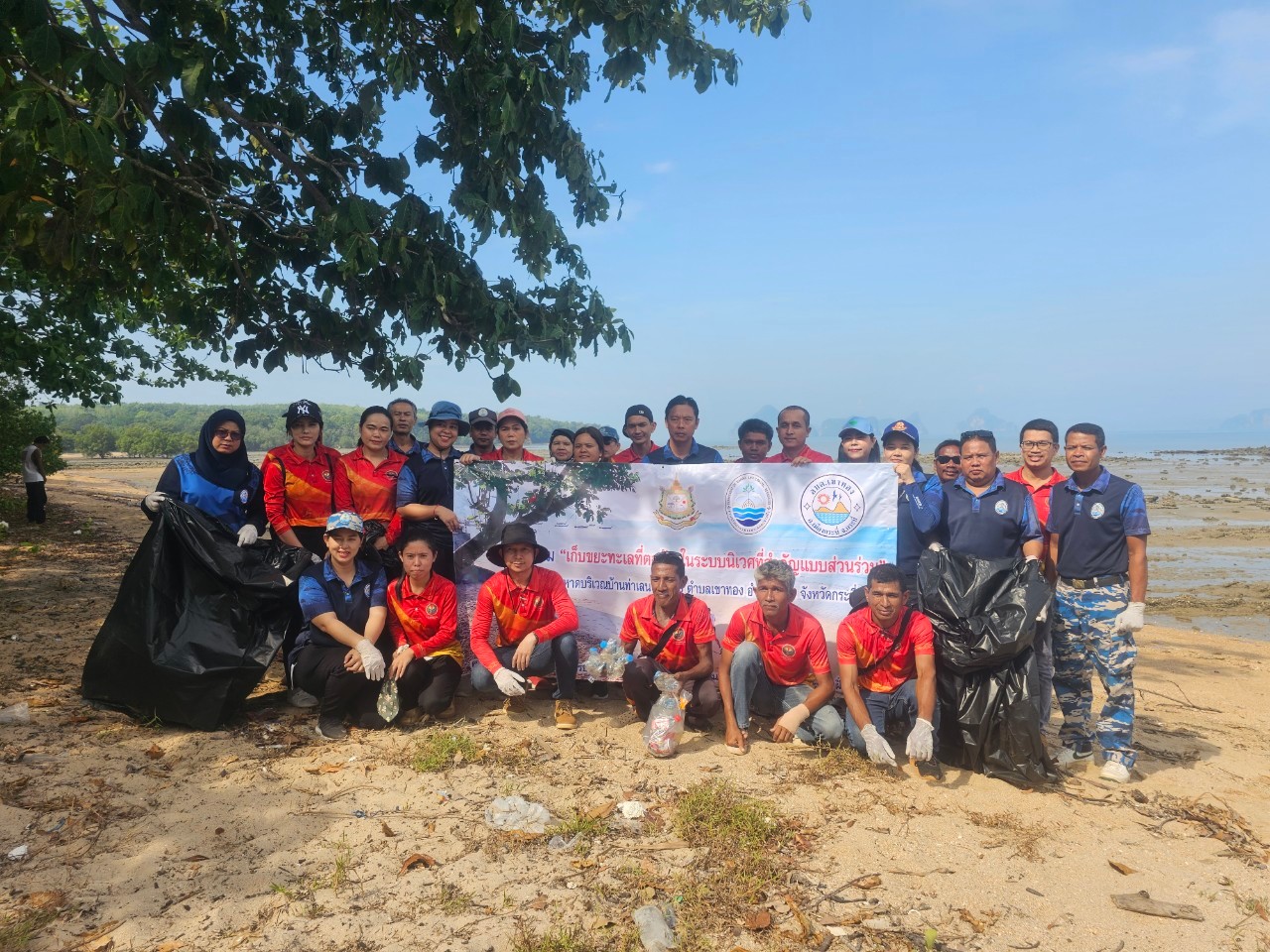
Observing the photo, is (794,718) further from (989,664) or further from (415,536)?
(415,536)

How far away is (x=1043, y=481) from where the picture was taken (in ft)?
14.7

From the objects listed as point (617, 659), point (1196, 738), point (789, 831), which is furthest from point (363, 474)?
point (1196, 738)

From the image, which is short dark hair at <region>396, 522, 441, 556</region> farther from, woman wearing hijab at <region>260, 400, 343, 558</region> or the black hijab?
the black hijab

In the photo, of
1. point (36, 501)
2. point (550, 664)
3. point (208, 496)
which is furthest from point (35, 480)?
point (550, 664)

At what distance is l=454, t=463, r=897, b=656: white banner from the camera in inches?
183

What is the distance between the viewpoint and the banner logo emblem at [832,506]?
4.64 meters

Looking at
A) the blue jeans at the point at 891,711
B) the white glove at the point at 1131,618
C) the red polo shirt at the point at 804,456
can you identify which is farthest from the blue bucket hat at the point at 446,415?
the white glove at the point at 1131,618

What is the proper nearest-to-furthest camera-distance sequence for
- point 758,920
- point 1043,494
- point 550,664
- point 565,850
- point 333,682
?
point 758,920
point 565,850
point 333,682
point 1043,494
point 550,664

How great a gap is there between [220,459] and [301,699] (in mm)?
1601

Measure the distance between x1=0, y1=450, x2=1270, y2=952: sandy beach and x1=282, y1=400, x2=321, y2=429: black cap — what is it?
5.98 ft

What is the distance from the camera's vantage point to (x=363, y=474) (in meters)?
4.93

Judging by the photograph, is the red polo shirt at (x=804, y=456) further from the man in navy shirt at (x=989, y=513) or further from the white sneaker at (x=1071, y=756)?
the white sneaker at (x=1071, y=756)

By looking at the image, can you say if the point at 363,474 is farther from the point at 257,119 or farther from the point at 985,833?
the point at 985,833

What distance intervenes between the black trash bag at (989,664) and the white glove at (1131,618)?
15.7 inches
